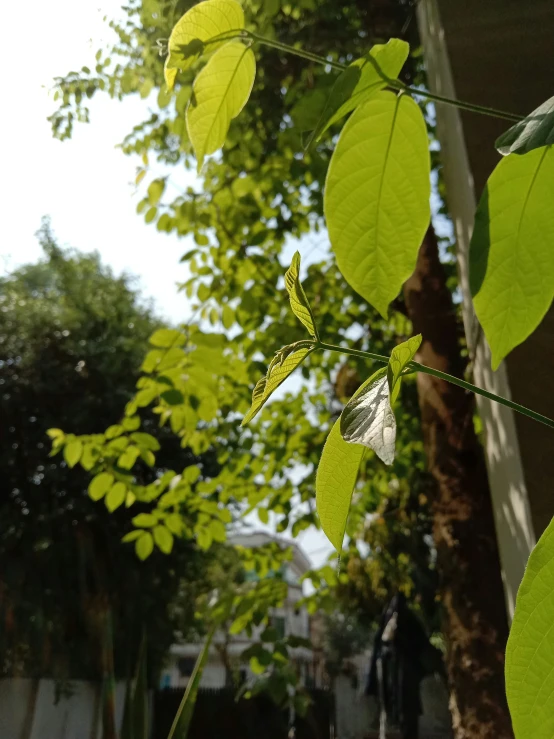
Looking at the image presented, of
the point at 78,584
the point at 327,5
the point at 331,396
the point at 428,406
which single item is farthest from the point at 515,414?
the point at 78,584

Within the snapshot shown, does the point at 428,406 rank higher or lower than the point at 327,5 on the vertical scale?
lower

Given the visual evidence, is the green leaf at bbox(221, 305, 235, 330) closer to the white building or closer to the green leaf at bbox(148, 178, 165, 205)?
the green leaf at bbox(148, 178, 165, 205)

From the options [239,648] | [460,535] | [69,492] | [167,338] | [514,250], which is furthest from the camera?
[69,492]

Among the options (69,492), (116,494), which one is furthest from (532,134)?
(69,492)

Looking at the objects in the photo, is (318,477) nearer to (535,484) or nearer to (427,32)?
(535,484)

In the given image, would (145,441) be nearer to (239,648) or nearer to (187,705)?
(187,705)
